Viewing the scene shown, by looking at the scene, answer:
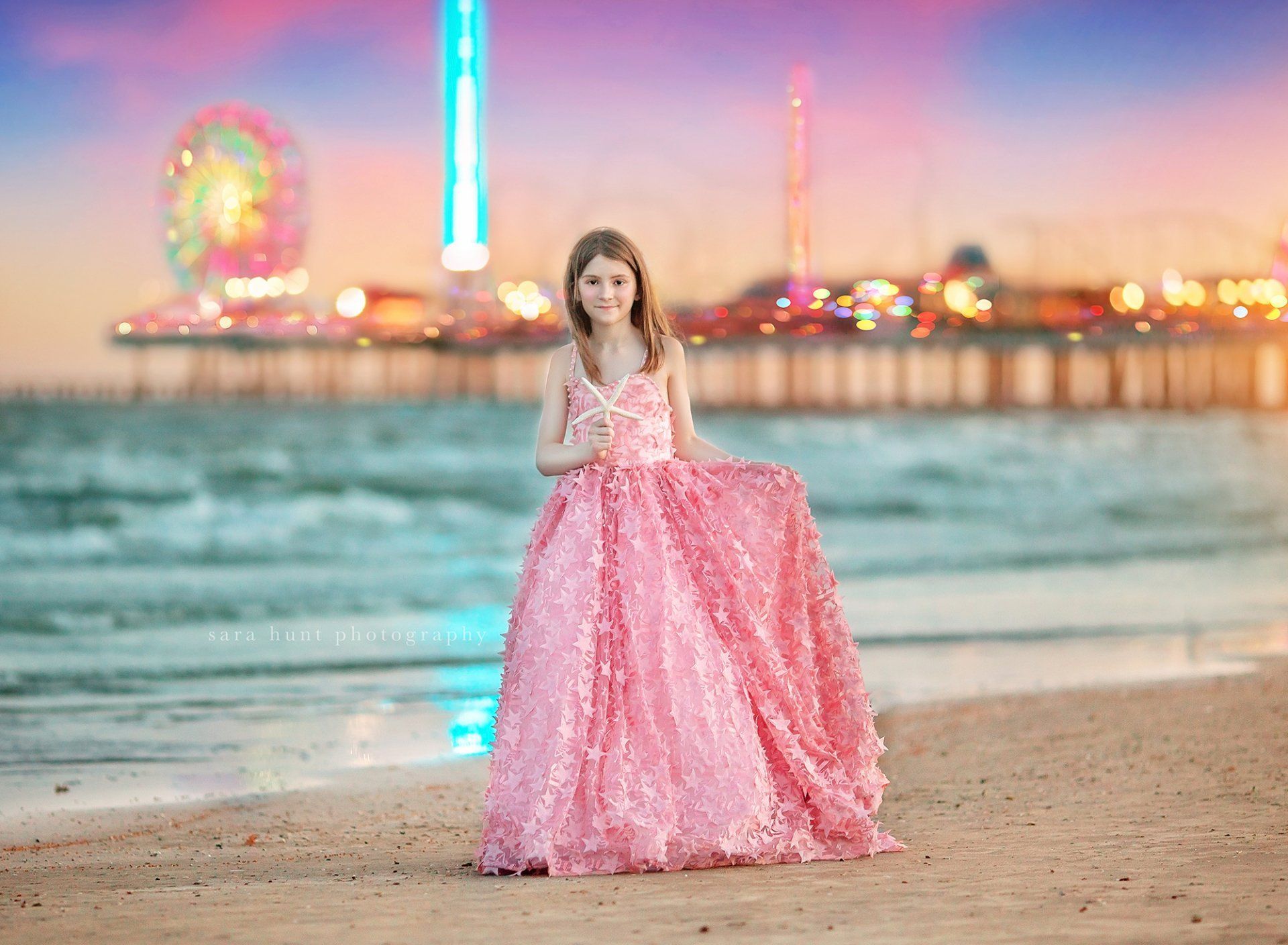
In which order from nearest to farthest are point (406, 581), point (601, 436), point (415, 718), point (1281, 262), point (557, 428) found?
1. point (601, 436)
2. point (557, 428)
3. point (415, 718)
4. point (406, 581)
5. point (1281, 262)

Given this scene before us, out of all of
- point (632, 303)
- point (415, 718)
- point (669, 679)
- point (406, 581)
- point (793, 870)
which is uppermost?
point (632, 303)

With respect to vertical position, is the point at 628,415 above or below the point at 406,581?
above

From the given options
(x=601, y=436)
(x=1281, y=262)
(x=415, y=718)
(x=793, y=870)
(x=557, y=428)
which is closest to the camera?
(x=793, y=870)

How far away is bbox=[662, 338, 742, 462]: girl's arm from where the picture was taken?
3.89m

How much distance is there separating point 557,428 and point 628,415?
0.18 m

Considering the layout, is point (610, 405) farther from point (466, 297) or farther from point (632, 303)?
point (466, 297)

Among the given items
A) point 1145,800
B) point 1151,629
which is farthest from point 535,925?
point 1151,629

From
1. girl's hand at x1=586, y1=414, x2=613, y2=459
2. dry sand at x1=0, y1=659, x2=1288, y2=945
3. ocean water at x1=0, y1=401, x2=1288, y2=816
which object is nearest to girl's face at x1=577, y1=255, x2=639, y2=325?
girl's hand at x1=586, y1=414, x2=613, y2=459

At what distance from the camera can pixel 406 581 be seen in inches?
608

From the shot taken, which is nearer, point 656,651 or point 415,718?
point 656,651

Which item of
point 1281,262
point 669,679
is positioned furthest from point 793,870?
point 1281,262

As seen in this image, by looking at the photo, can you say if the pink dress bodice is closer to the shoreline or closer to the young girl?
the young girl

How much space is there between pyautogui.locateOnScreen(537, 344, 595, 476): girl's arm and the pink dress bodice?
0.04 meters

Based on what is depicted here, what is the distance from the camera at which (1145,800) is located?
187 inches
